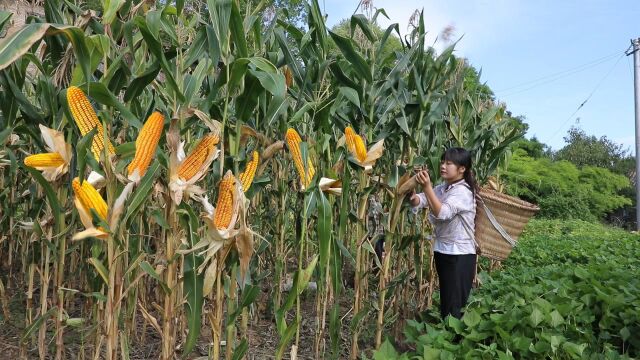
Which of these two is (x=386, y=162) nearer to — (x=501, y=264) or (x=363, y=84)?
(x=363, y=84)

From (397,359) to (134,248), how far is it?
149cm

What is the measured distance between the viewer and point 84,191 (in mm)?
1734

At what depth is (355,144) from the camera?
107 inches

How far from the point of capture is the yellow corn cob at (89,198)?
172 centimetres

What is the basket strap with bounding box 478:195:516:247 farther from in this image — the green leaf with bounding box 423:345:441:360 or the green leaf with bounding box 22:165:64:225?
the green leaf with bounding box 22:165:64:225

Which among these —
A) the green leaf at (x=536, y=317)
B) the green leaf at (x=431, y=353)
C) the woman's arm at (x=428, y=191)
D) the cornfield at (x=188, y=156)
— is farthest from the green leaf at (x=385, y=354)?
the woman's arm at (x=428, y=191)

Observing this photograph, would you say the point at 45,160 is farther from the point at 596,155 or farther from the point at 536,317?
the point at 596,155

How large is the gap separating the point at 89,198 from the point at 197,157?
1.33 feet

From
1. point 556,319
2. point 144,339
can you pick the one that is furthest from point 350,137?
point 144,339

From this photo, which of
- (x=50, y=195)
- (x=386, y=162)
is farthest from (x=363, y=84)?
(x=50, y=195)

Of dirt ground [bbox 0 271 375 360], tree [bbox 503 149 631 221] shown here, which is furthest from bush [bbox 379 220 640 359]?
tree [bbox 503 149 631 221]

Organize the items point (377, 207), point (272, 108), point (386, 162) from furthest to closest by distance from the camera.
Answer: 1. point (386, 162)
2. point (377, 207)
3. point (272, 108)

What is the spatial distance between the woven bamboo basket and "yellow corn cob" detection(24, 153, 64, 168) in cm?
257

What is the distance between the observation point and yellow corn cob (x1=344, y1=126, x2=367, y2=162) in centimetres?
270
